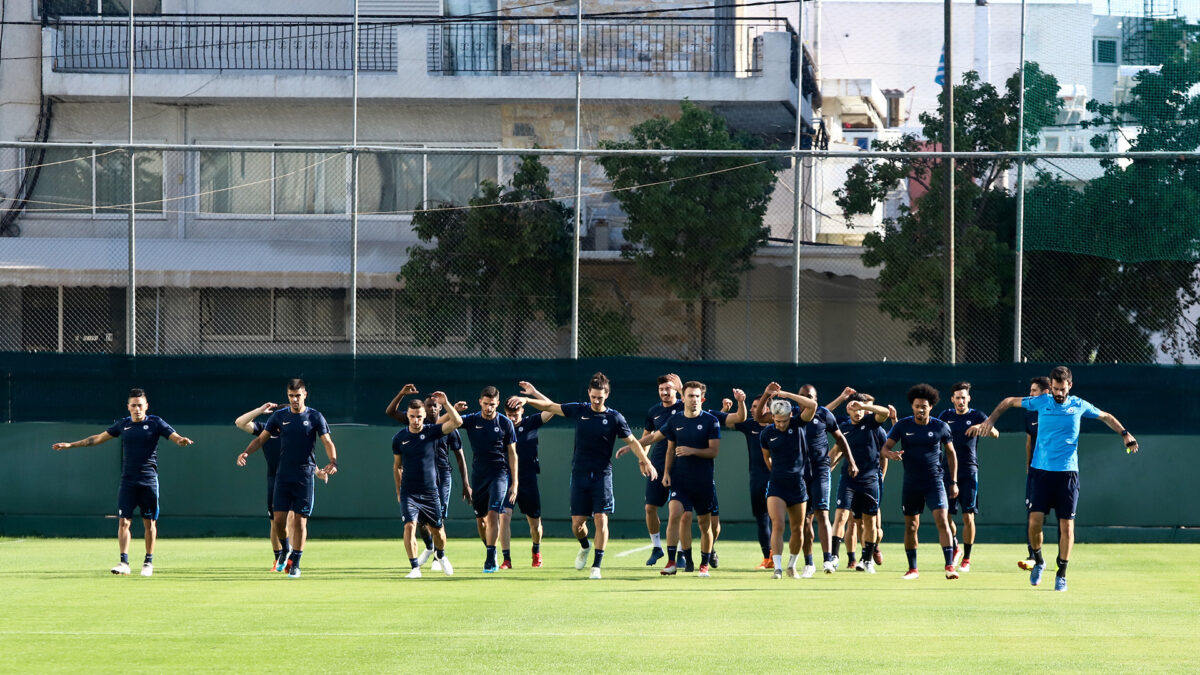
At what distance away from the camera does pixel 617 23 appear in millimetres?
28922

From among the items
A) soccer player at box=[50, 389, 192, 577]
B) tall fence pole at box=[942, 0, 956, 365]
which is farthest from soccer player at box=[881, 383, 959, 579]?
soccer player at box=[50, 389, 192, 577]

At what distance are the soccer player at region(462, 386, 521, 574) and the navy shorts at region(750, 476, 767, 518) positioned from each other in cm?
268

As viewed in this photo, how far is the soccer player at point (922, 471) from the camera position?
15.1 m

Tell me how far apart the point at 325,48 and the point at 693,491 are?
16920mm

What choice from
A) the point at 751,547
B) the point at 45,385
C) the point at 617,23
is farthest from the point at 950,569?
the point at 617,23

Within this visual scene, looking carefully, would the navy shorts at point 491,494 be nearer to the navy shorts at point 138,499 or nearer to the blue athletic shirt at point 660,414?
the blue athletic shirt at point 660,414

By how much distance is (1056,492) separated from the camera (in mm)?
13836

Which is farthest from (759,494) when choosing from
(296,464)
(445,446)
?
(296,464)

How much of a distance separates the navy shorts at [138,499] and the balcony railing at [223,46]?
14523mm

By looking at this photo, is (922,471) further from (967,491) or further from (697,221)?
(697,221)

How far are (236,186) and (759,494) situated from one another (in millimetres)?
14261

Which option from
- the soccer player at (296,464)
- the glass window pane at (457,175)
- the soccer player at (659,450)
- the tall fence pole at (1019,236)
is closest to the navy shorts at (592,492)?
the soccer player at (659,450)

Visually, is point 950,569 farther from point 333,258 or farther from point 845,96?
point 845,96

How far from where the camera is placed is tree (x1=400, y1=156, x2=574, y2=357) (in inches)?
871
